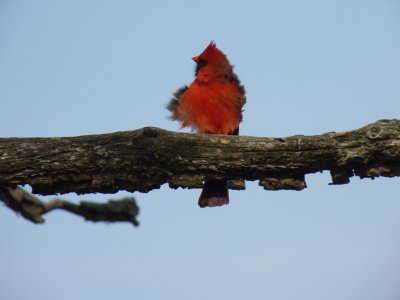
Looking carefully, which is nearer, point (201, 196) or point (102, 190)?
point (102, 190)

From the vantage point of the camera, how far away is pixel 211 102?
6.13 meters

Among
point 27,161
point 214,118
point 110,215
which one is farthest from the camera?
point 214,118

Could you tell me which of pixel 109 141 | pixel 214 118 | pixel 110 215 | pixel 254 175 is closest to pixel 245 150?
pixel 254 175

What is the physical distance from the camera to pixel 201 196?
4.38m

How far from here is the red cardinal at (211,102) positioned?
6.12 m

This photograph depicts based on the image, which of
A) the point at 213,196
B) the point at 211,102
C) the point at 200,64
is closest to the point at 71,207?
the point at 213,196

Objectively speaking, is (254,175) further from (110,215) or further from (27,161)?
(27,161)

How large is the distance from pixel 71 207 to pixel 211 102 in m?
2.40

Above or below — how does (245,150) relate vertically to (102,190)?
above

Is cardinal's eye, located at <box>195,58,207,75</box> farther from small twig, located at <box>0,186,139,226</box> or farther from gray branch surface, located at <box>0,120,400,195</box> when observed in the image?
gray branch surface, located at <box>0,120,400,195</box>

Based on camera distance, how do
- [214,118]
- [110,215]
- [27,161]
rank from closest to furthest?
1. [27,161]
2. [110,215]
3. [214,118]

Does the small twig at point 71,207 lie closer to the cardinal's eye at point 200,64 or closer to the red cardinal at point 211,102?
the red cardinal at point 211,102

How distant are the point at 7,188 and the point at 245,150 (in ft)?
5.58

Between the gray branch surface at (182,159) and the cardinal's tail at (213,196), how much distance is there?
1.22ft
